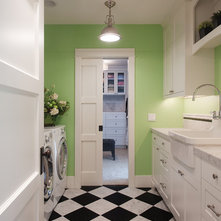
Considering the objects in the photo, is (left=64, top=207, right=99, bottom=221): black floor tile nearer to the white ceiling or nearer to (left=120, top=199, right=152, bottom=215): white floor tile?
(left=120, top=199, right=152, bottom=215): white floor tile

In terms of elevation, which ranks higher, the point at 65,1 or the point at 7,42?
the point at 65,1

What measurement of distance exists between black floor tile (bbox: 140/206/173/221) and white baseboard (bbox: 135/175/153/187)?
2.19ft

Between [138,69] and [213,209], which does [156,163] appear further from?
[213,209]

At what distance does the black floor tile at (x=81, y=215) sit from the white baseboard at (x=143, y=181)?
98cm

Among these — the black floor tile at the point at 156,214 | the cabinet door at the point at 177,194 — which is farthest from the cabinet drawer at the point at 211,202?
the black floor tile at the point at 156,214

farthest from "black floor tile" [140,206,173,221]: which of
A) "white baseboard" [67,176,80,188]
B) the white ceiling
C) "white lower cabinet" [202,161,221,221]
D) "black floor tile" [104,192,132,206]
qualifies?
the white ceiling

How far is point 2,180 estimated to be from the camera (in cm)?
69

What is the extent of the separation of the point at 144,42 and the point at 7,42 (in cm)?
263

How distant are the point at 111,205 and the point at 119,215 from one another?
0.79 ft

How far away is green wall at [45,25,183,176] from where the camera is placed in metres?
3.05

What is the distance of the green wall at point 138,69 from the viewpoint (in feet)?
10.00

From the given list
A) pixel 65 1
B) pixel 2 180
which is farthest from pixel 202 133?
pixel 65 1

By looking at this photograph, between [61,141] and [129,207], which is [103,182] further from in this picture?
[61,141]

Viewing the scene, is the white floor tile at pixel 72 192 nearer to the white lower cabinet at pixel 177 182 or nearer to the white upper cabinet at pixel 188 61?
the white lower cabinet at pixel 177 182
